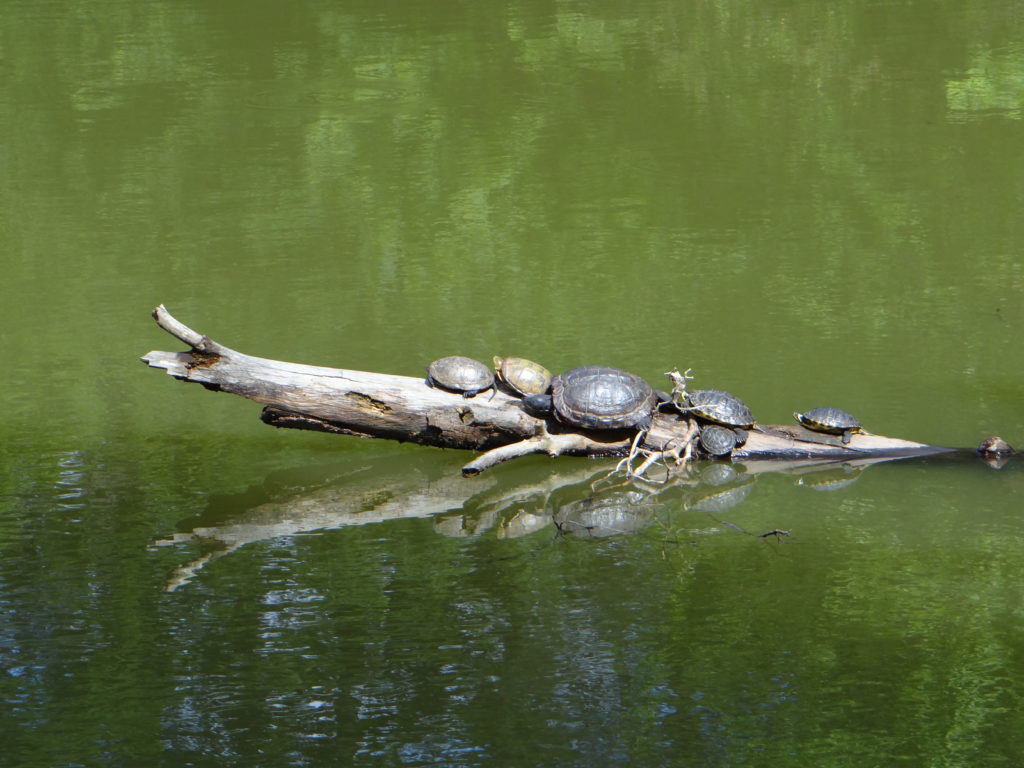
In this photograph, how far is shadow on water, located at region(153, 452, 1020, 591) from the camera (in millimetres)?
6070

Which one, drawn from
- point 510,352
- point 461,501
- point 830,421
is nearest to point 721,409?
point 830,421

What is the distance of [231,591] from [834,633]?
2.34 metres

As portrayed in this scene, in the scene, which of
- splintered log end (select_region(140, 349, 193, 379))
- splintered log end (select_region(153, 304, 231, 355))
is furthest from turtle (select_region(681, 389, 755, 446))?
splintered log end (select_region(140, 349, 193, 379))

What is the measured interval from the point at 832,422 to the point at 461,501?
1835mm

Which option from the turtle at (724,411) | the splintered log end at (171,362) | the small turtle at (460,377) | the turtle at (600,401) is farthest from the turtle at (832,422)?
the splintered log end at (171,362)

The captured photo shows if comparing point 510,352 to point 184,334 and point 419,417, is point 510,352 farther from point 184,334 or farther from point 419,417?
point 184,334

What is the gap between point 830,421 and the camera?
6.66 meters

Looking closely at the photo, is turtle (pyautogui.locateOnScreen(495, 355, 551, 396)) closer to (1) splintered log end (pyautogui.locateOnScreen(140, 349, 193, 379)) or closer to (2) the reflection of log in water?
(2) the reflection of log in water

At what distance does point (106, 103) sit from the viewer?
46.2 ft

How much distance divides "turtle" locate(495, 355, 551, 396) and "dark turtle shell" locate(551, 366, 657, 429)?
0.63 feet

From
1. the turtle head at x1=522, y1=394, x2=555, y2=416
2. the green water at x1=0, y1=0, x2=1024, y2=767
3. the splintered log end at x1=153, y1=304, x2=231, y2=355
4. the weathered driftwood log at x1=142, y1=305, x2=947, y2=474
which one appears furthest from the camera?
the turtle head at x1=522, y1=394, x2=555, y2=416

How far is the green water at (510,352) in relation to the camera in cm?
464

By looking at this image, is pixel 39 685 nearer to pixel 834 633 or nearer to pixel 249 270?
pixel 834 633

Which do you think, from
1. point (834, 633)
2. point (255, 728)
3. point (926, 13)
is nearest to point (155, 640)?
point (255, 728)
